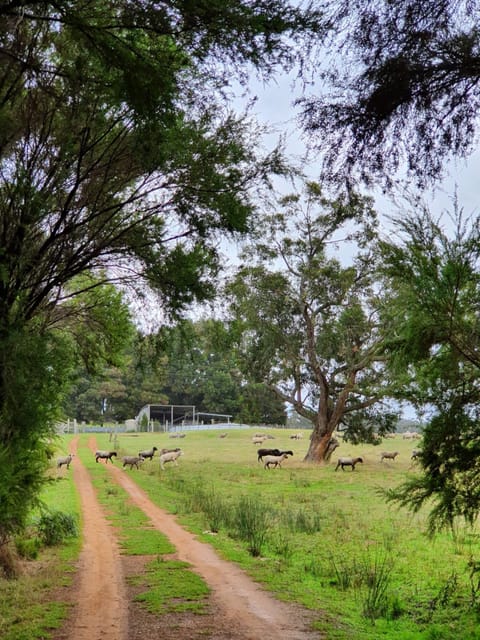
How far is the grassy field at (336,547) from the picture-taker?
7.31 meters

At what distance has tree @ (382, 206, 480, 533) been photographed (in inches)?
264

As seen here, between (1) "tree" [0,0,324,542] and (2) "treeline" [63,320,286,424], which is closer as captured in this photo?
(1) "tree" [0,0,324,542]

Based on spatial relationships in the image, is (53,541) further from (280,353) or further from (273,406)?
(273,406)

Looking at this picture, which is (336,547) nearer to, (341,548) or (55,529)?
Result: (341,548)

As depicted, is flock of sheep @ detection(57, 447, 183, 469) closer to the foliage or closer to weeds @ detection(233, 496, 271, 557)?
weeds @ detection(233, 496, 271, 557)

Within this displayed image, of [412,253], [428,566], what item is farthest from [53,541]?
[412,253]

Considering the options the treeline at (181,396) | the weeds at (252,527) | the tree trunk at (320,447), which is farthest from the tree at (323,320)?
the treeline at (181,396)

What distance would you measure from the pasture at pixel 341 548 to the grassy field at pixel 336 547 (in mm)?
22

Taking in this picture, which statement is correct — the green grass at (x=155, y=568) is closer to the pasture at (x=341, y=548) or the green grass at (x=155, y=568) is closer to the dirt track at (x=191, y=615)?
the dirt track at (x=191, y=615)

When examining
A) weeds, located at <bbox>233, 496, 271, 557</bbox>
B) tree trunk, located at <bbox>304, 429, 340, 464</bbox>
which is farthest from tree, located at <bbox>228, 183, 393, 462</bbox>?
weeds, located at <bbox>233, 496, 271, 557</bbox>

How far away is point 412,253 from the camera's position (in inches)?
273

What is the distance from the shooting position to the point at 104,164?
941 centimetres

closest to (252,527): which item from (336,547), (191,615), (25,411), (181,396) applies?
(336,547)

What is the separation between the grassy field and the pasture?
0.9 inches
